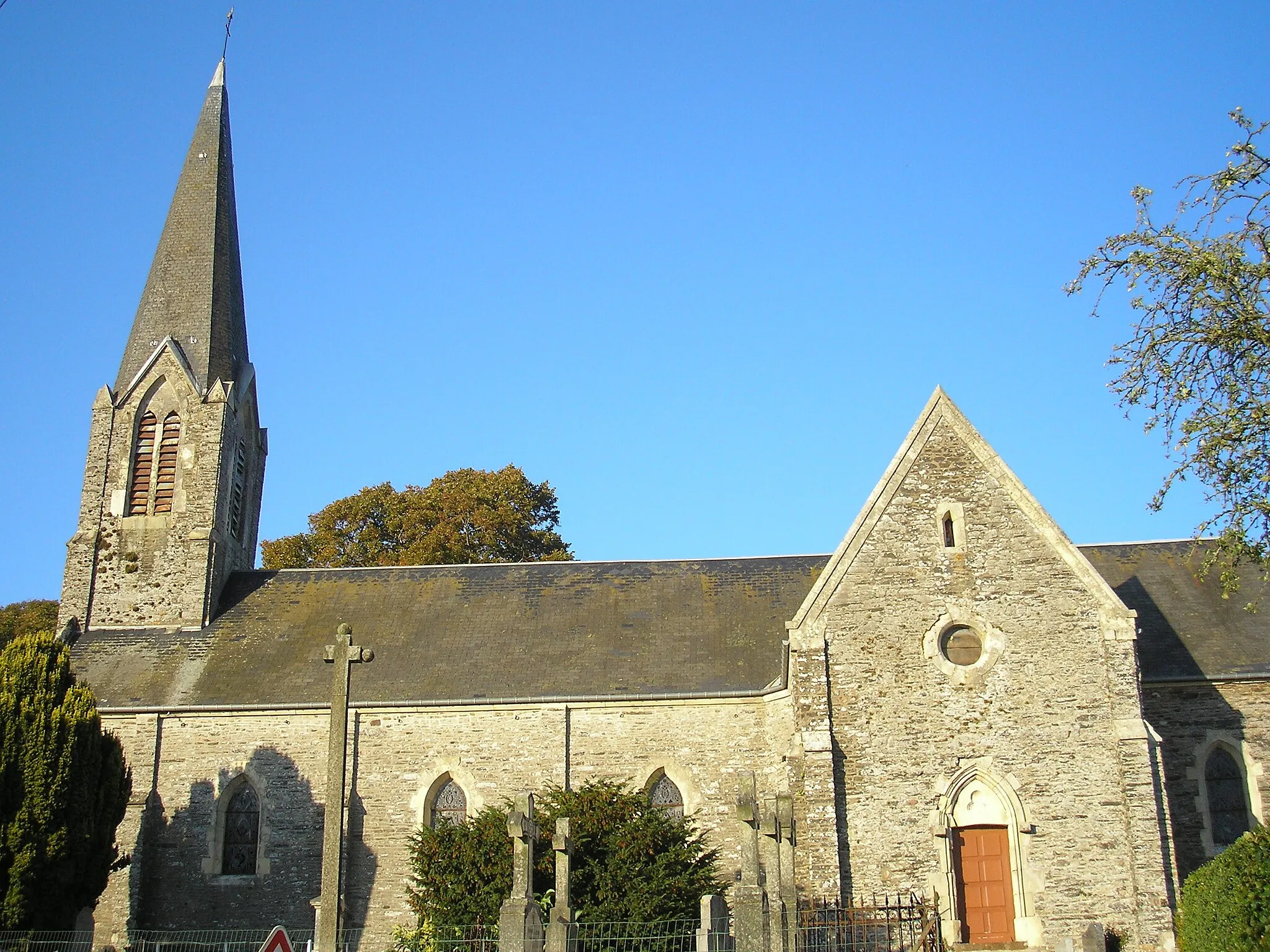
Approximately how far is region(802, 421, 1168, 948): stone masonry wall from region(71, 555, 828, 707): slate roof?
3058mm

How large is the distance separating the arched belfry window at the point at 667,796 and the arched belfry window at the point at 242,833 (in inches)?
309

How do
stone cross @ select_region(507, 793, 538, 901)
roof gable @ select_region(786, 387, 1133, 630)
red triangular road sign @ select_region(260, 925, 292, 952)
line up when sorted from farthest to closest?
roof gable @ select_region(786, 387, 1133, 630) → stone cross @ select_region(507, 793, 538, 901) → red triangular road sign @ select_region(260, 925, 292, 952)

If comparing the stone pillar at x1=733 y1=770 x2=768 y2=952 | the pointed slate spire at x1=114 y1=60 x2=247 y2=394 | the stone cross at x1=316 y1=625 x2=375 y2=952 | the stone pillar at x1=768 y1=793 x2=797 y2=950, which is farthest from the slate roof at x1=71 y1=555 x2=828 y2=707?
the stone cross at x1=316 y1=625 x2=375 y2=952

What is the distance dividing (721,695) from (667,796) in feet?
7.37

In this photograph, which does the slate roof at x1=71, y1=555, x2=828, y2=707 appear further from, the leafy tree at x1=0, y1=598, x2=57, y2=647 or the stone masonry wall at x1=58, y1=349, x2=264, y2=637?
the leafy tree at x1=0, y1=598, x2=57, y2=647

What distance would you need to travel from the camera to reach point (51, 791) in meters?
19.4

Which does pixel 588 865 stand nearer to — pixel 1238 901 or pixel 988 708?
pixel 988 708

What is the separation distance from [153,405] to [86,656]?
659cm

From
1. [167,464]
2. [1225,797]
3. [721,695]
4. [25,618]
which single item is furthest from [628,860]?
[25,618]

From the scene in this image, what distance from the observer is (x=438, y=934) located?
19.0 meters

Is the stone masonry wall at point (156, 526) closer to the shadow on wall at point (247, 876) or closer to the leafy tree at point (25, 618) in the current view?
the shadow on wall at point (247, 876)

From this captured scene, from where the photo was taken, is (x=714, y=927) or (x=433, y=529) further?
(x=433, y=529)

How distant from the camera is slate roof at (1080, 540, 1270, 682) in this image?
75.6ft

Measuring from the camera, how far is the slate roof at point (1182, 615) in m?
23.0
